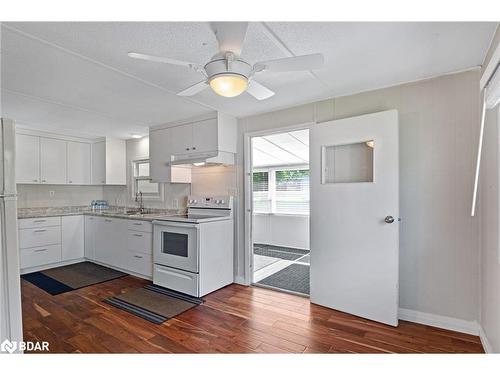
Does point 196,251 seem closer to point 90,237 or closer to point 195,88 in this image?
point 195,88

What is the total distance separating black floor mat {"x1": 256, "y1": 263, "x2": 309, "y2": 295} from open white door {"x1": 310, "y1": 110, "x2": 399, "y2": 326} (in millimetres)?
491

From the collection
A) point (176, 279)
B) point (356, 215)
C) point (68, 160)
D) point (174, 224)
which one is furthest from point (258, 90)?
point (68, 160)

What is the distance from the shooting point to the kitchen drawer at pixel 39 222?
12.5 ft

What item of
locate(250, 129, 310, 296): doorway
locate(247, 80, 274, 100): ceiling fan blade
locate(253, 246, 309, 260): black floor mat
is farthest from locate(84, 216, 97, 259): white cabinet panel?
locate(247, 80, 274, 100): ceiling fan blade

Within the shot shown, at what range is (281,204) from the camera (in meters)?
5.66

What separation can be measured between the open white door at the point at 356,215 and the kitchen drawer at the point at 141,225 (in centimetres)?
215

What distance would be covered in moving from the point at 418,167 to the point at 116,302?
10.9 ft

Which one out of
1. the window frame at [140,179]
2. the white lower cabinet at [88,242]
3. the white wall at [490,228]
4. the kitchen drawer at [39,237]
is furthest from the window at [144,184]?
the white wall at [490,228]

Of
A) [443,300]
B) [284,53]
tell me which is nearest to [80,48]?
[284,53]

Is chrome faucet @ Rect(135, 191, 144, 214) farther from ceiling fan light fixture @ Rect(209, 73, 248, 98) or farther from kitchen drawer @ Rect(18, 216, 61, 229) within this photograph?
ceiling fan light fixture @ Rect(209, 73, 248, 98)

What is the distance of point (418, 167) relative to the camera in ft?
7.65

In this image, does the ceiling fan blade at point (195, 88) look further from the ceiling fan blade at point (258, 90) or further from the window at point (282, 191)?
the window at point (282, 191)

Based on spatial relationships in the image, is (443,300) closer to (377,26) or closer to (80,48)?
(377,26)

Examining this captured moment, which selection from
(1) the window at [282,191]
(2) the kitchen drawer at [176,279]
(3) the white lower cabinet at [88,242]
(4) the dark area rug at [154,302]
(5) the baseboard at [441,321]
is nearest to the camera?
(5) the baseboard at [441,321]
